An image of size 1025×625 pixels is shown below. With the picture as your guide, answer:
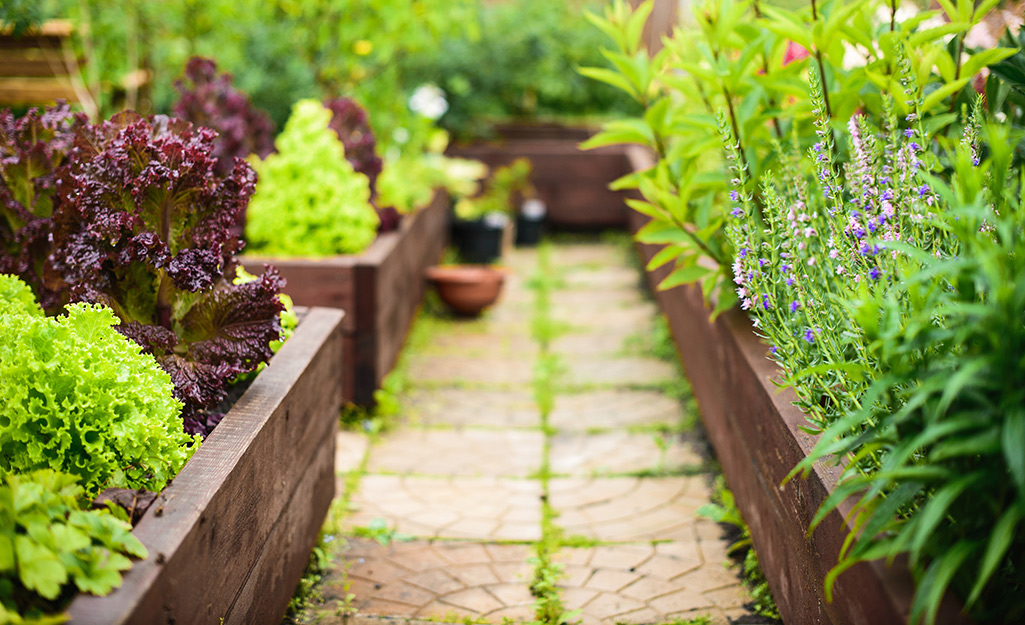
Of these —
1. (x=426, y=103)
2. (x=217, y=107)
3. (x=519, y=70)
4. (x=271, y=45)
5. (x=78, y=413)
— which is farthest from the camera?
(x=519, y=70)

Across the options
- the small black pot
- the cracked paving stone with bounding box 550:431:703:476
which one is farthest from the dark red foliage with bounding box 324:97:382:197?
the small black pot

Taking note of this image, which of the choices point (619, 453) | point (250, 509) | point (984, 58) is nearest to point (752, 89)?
point (984, 58)

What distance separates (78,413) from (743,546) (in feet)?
7.21

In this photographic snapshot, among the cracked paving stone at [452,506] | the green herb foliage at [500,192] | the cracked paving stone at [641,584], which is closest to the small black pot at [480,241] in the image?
the green herb foliage at [500,192]

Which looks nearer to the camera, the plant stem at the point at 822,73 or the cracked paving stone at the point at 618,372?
the plant stem at the point at 822,73

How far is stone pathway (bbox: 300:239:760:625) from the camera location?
2752 millimetres

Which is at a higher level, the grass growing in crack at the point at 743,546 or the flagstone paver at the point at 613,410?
the grass growing in crack at the point at 743,546

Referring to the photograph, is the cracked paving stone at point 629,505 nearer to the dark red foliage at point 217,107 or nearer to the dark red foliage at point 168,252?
the dark red foliage at point 168,252

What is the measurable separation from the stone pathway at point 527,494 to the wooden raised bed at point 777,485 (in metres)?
0.29

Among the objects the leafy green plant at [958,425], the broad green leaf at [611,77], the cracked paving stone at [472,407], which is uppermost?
the broad green leaf at [611,77]

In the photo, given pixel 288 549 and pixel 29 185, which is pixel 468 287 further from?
pixel 288 549

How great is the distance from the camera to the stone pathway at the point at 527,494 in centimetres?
275

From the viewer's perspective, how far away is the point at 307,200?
4.21 metres

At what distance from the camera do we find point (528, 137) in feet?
29.5
